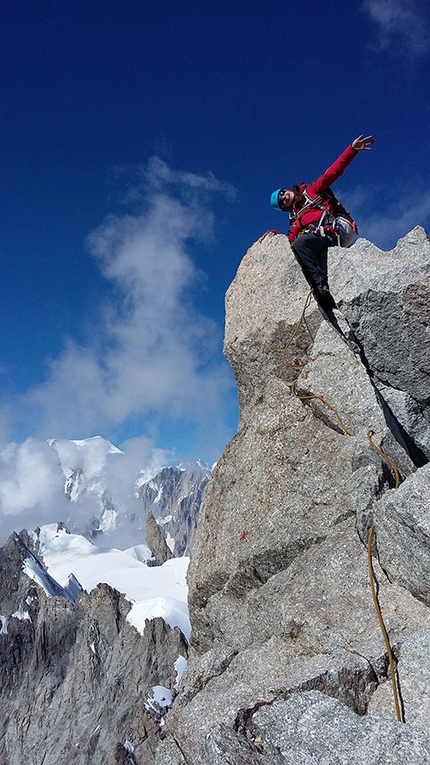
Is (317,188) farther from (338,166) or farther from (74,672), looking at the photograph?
(74,672)

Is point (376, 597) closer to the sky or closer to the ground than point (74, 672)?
closer to the ground

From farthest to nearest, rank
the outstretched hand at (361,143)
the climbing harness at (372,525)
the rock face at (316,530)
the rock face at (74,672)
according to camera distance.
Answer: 1. the rock face at (74,672)
2. the outstretched hand at (361,143)
3. the climbing harness at (372,525)
4. the rock face at (316,530)

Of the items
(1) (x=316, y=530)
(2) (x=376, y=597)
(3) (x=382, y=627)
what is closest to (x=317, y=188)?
(1) (x=316, y=530)

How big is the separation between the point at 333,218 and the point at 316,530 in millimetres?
8555

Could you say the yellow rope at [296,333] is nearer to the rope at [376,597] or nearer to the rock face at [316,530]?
the rock face at [316,530]

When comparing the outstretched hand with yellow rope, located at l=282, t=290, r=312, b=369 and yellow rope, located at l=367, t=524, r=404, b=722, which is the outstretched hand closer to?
yellow rope, located at l=282, t=290, r=312, b=369

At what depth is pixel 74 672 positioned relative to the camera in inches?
4274

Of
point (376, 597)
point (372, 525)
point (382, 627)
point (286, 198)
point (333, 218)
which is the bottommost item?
point (382, 627)

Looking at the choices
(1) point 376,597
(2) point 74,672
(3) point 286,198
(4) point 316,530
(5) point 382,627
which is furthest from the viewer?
(2) point 74,672

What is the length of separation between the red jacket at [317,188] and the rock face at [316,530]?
638 millimetres

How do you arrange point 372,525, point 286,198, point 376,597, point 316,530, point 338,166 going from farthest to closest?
point 286,198 → point 338,166 → point 316,530 → point 372,525 → point 376,597

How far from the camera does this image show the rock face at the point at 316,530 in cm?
601

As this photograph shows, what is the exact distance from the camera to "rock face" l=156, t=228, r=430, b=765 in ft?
19.7

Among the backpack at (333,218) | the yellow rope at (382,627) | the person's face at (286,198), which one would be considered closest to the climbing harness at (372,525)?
the yellow rope at (382,627)
